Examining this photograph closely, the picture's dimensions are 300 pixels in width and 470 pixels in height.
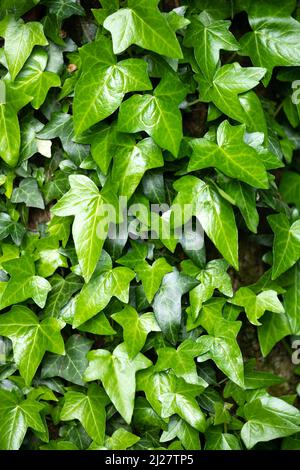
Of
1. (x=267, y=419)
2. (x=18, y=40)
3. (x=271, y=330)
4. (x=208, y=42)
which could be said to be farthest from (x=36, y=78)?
(x=267, y=419)

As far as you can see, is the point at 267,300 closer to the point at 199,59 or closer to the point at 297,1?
the point at 199,59

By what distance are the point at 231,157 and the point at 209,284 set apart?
307mm

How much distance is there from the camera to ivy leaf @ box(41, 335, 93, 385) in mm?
1241

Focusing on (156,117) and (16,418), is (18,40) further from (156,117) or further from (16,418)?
(16,418)

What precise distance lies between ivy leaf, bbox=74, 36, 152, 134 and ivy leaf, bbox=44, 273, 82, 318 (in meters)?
0.36

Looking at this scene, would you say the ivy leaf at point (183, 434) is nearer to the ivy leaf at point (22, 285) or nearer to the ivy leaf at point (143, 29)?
the ivy leaf at point (22, 285)

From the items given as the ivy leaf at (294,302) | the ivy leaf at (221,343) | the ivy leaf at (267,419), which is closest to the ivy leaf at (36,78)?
the ivy leaf at (221,343)

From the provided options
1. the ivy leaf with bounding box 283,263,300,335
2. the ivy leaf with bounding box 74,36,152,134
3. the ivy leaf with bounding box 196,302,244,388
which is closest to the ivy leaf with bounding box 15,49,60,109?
the ivy leaf with bounding box 74,36,152,134

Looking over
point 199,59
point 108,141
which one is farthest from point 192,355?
point 199,59

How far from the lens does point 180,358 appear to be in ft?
4.00

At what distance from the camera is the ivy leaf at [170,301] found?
46.6 inches

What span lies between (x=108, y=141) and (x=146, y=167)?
10 centimetres
